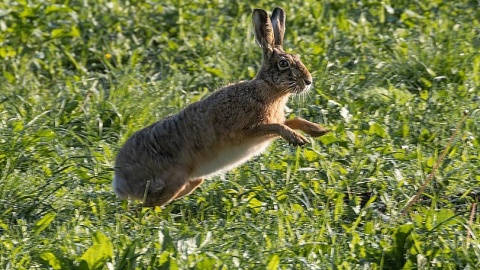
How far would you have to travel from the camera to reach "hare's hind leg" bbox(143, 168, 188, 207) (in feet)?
17.3

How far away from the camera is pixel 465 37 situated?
735 cm

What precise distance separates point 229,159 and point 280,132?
0.31 m

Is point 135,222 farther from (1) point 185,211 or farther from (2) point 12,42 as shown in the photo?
(2) point 12,42

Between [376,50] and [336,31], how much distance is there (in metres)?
0.43

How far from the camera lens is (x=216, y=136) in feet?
17.5

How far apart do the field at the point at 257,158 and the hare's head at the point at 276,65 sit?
0.52 meters

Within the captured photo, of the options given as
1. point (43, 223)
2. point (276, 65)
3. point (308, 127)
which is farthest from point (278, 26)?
point (43, 223)

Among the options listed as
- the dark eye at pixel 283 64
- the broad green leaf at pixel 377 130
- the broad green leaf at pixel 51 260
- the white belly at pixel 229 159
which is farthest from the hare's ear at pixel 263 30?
the broad green leaf at pixel 51 260

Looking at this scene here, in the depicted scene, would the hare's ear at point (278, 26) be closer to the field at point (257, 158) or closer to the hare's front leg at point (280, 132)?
the hare's front leg at point (280, 132)

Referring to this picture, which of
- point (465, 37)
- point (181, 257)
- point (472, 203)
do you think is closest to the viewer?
point (181, 257)

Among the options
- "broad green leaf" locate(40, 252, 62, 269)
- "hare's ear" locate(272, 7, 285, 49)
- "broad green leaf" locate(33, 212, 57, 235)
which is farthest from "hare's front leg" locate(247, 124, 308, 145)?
"broad green leaf" locate(40, 252, 62, 269)

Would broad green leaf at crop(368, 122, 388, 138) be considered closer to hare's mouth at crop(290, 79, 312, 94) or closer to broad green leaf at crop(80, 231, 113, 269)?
hare's mouth at crop(290, 79, 312, 94)

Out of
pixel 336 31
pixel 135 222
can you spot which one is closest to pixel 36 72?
pixel 336 31

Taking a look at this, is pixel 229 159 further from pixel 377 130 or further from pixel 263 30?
pixel 377 130
